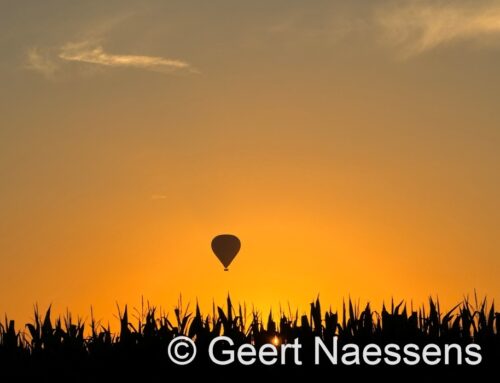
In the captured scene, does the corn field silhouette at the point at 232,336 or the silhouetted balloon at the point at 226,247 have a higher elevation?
the silhouetted balloon at the point at 226,247

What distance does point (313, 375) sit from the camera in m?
14.5

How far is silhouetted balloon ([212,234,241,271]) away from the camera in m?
60.5

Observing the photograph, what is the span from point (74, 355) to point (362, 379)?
13.7 feet

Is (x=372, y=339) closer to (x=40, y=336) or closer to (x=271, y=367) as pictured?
(x=271, y=367)
